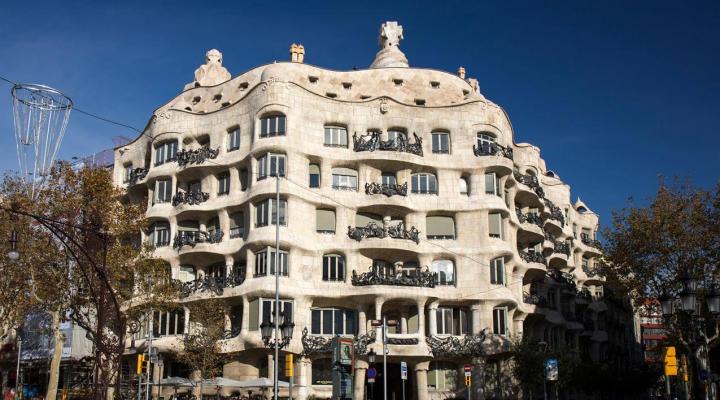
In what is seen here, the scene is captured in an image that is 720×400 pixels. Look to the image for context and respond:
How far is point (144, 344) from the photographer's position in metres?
53.5

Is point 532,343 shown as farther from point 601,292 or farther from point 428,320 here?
point 601,292

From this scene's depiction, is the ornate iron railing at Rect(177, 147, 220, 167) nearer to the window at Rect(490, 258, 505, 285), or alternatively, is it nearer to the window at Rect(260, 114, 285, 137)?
the window at Rect(260, 114, 285, 137)

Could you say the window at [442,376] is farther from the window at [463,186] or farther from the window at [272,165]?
Result: the window at [272,165]

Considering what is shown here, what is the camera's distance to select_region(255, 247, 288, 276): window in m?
49.9

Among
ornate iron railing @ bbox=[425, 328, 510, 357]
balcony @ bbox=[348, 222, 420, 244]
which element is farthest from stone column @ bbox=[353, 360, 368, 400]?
balcony @ bbox=[348, 222, 420, 244]

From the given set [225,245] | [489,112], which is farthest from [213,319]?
[489,112]

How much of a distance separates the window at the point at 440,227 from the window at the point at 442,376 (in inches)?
325

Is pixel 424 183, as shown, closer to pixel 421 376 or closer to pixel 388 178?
pixel 388 178

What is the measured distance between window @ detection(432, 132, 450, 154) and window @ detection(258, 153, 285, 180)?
35.4 feet

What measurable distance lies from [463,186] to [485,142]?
3.55 meters

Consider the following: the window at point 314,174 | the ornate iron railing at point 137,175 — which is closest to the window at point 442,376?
the window at point 314,174

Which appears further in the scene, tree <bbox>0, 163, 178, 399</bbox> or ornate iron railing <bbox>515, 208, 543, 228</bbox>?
ornate iron railing <bbox>515, 208, 543, 228</bbox>

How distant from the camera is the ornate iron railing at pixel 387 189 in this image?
53619mm

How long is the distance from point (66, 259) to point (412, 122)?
23.9 m
